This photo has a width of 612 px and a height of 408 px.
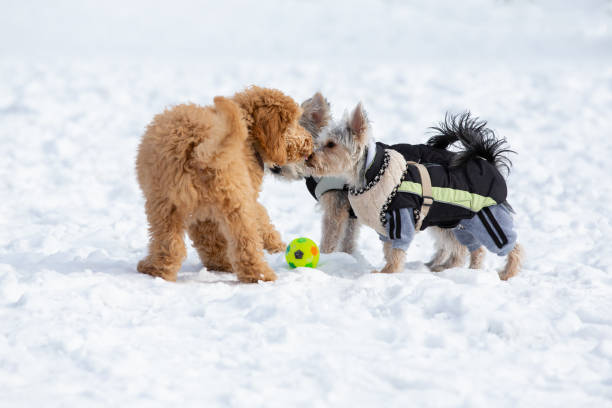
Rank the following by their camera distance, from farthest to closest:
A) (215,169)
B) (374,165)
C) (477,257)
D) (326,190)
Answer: (326,190) < (477,257) < (374,165) < (215,169)

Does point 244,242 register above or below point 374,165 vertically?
below

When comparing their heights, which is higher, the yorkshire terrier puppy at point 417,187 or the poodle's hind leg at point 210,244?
the yorkshire terrier puppy at point 417,187

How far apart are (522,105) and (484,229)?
721cm

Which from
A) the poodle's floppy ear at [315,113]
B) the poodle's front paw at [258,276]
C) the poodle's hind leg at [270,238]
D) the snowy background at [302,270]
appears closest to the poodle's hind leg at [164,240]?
the snowy background at [302,270]

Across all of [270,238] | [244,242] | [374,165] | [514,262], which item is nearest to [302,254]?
[270,238]

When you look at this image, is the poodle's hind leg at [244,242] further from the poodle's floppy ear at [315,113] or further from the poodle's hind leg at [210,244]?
the poodle's floppy ear at [315,113]

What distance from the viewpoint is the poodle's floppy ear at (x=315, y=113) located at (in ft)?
18.4

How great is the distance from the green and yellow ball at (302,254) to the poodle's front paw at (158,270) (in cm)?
102

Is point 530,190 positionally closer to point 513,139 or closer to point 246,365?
point 513,139

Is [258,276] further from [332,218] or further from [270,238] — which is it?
[332,218]

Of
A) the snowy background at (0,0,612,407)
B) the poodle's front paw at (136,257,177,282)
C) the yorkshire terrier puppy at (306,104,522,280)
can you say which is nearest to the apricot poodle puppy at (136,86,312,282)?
the poodle's front paw at (136,257,177,282)

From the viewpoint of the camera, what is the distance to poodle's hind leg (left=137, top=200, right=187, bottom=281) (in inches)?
162

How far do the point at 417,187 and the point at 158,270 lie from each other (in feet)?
6.76

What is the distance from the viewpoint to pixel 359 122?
15.9ft
